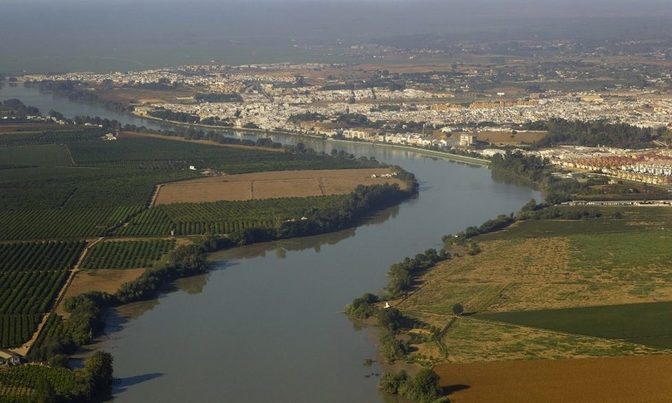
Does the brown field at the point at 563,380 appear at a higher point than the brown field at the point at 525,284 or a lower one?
higher

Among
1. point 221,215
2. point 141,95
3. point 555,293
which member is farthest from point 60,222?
point 141,95

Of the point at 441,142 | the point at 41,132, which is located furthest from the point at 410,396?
the point at 41,132

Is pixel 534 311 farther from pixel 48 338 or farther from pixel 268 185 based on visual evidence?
pixel 268 185

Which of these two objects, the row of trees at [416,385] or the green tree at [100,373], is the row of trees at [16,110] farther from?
Result: the row of trees at [416,385]

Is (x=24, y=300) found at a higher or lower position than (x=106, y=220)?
higher

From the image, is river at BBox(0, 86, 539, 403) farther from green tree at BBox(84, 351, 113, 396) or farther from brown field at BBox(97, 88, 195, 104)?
brown field at BBox(97, 88, 195, 104)

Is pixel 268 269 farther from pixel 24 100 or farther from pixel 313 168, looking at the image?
pixel 24 100

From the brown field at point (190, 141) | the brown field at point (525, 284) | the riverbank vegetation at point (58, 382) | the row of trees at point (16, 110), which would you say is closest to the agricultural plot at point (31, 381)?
the riverbank vegetation at point (58, 382)
